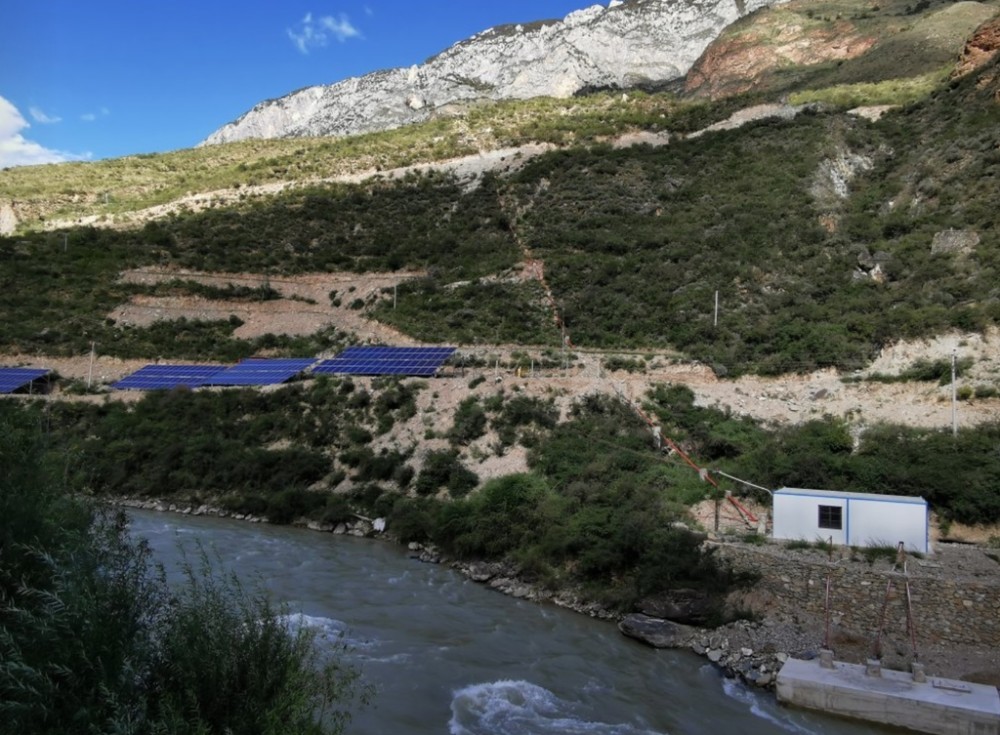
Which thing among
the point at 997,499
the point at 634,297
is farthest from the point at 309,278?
the point at 997,499

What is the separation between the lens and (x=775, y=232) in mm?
35531

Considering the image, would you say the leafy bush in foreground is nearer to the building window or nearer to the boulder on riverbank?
the boulder on riverbank

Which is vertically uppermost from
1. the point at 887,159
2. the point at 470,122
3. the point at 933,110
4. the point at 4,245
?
the point at 470,122

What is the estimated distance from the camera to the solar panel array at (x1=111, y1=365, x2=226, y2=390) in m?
28.7

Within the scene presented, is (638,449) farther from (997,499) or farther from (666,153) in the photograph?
(666,153)

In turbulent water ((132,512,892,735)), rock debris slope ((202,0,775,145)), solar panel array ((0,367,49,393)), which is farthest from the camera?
rock debris slope ((202,0,775,145))

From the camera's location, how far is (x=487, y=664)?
438 inches

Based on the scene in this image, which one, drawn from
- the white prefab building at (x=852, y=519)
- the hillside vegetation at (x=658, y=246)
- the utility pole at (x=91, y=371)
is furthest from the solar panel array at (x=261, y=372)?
the white prefab building at (x=852, y=519)

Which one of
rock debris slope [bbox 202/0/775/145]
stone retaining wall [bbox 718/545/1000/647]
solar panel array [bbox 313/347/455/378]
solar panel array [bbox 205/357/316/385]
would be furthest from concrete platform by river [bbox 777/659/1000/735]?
rock debris slope [bbox 202/0/775/145]

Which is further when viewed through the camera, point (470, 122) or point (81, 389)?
point (470, 122)

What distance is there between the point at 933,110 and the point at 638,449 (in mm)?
36036

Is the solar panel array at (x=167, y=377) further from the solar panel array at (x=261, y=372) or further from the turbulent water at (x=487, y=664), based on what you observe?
the turbulent water at (x=487, y=664)

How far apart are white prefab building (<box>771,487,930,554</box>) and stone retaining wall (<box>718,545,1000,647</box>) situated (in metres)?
0.54

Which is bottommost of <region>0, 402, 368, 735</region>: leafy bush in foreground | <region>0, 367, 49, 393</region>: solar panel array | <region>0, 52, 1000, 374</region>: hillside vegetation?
<region>0, 402, 368, 735</region>: leafy bush in foreground
